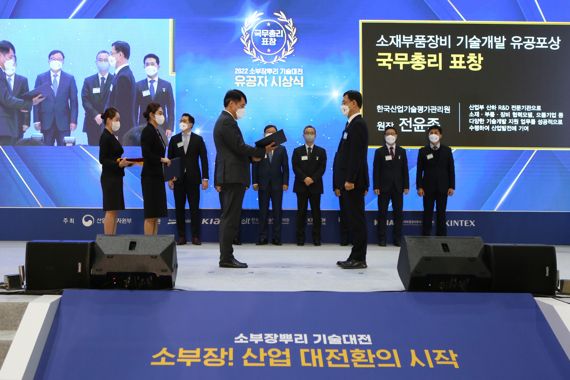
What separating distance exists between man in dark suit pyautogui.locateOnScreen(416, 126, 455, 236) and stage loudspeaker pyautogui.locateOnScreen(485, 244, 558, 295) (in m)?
3.19

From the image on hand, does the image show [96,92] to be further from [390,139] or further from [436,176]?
[436,176]

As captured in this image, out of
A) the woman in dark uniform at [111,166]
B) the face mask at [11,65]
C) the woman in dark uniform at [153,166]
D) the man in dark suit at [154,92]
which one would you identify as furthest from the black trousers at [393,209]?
the face mask at [11,65]

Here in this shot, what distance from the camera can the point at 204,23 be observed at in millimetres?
6562

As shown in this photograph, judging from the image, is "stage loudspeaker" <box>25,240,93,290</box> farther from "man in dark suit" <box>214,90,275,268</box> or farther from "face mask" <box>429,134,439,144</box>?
"face mask" <box>429,134,439,144</box>

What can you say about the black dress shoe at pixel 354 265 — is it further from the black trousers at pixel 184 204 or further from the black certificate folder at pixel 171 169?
the black trousers at pixel 184 204

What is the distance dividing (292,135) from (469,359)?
4.50m

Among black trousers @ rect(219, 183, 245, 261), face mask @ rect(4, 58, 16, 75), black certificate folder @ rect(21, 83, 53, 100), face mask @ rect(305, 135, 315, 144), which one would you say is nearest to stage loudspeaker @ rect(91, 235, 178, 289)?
black trousers @ rect(219, 183, 245, 261)

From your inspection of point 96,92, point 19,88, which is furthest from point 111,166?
point 19,88

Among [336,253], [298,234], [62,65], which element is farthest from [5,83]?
[336,253]

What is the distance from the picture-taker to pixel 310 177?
6.30m

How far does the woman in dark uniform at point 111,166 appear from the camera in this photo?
442 centimetres

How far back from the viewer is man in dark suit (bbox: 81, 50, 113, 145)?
6.51 m

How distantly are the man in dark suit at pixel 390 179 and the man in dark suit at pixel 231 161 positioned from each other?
252 centimetres

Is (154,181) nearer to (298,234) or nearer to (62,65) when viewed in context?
(298,234)
